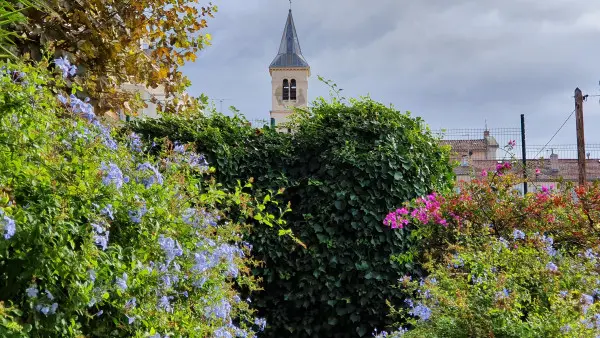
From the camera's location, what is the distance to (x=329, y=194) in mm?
5172

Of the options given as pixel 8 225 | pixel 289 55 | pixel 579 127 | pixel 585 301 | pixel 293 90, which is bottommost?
pixel 585 301

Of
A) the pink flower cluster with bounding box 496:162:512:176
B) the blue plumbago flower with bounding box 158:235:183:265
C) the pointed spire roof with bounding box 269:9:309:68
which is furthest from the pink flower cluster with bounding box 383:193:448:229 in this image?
the pointed spire roof with bounding box 269:9:309:68

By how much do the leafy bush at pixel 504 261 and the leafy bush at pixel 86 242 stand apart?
1280 millimetres

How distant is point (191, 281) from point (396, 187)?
9.13 feet

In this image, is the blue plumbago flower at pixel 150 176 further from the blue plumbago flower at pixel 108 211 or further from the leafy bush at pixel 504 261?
the leafy bush at pixel 504 261

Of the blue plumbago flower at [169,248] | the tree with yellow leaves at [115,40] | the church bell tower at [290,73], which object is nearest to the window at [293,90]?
the church bell tower at [290,73]

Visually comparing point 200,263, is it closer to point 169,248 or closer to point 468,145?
point 169,248

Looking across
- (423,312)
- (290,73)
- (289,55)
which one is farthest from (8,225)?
(289,55)

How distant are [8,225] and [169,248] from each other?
2.45 ft

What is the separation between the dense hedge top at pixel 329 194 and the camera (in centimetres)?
513

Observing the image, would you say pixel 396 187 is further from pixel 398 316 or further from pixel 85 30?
pixel 85 30

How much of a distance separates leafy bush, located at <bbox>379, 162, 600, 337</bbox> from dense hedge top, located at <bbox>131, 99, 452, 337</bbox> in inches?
10.3

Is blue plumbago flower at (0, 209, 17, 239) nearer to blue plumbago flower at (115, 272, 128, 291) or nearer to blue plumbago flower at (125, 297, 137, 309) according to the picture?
blue plumbago flower at (115, 272, 128, 291)

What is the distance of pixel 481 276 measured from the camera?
3.64 m
